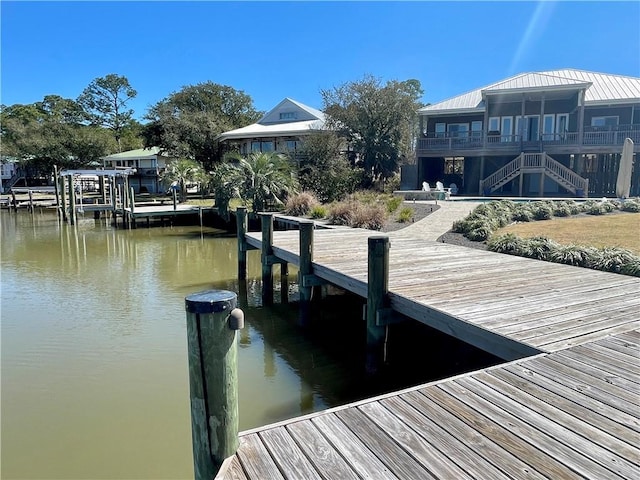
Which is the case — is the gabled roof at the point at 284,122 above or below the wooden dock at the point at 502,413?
above

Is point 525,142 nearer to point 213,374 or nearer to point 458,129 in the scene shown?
point 458,129

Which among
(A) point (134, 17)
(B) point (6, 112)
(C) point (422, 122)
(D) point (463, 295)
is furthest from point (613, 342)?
(B) point (6, 112)

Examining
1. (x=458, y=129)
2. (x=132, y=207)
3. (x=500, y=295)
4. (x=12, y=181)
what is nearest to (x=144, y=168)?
(x=12, y=181)

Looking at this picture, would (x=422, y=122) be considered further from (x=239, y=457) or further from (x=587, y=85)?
(x=239, y=457)

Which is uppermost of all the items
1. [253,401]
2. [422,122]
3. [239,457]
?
[422,122]

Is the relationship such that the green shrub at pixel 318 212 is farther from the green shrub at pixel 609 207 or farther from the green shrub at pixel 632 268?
the green shrub at pixel 632 268

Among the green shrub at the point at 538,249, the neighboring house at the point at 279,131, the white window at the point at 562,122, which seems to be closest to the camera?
the green shrub at the point at 538,249

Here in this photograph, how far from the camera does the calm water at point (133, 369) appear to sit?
198 inches

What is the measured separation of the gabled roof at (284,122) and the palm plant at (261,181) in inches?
390

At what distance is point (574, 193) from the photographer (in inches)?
947

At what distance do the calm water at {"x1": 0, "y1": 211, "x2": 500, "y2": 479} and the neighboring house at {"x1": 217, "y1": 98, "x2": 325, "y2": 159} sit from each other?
1914 centimetres

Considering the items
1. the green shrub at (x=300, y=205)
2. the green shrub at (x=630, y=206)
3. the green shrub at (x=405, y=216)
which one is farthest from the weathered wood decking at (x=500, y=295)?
the green shrub at (x=630, y=206)

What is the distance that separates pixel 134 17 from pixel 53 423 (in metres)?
14.1

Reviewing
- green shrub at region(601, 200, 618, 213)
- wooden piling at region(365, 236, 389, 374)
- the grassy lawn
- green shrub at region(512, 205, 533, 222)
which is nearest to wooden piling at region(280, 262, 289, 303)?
wooden piling at region(365, 236, 389, 374)
